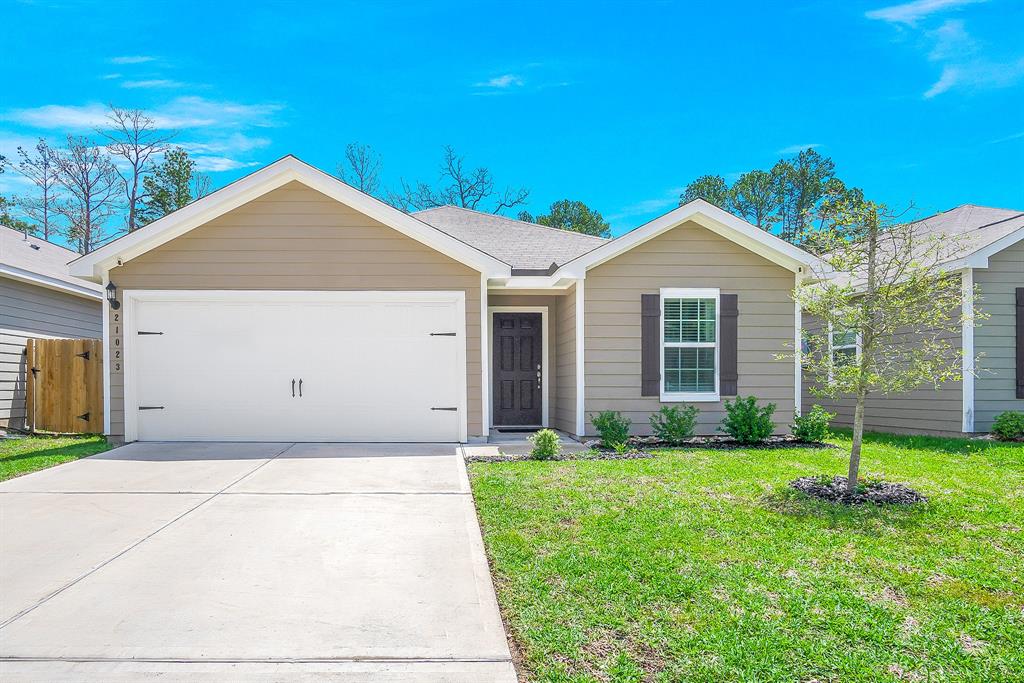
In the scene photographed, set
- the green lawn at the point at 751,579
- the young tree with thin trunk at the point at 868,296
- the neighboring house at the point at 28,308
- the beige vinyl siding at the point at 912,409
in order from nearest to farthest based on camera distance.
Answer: the green lawn at the point at 751,579 < the young tree with thin trunk at the point at 868,296 < the beige vinyl siding at the point at 912,409 < the neighboring house at the point at 28,308

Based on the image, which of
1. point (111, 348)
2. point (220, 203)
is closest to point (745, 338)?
point (220, 203)

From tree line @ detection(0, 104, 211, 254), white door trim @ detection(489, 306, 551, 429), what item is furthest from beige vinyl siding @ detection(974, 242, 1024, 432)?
tree line @ detection(0, 104, 211, 254)

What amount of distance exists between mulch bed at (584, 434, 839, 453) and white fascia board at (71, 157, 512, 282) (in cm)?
293

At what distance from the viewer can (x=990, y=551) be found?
4195mm

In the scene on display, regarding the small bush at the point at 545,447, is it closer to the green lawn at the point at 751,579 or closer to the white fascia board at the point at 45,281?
the green lawn at the point at 751,579

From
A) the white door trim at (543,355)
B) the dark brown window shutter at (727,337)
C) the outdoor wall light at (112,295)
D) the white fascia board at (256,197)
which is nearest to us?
the white fascia board at (256,197)

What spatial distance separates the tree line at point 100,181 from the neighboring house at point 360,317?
1722 centimetres

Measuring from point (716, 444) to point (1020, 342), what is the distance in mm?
4918

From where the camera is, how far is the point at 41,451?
852 cm

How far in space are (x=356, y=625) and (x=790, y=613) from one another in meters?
2.16

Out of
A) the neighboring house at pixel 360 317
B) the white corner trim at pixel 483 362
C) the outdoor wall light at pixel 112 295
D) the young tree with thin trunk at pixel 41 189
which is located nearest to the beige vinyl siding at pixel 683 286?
the neighboring house at pixel 360 317

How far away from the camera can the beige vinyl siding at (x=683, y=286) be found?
9445 millimetres

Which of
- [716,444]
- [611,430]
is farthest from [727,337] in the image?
[611,430]

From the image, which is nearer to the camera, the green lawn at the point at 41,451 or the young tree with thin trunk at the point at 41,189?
the green lawn at the point at 41,451
